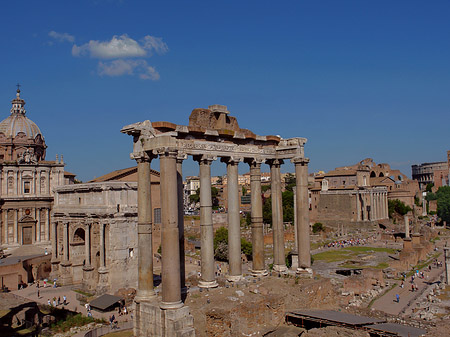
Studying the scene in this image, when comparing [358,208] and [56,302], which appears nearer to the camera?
[56,302]

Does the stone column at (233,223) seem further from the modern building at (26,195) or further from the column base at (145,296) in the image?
the modern building at (26,195)

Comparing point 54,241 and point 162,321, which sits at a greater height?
point 54,241

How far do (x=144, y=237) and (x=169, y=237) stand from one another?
1.61 meters

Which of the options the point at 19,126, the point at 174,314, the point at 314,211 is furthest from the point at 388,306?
the point at 314,211

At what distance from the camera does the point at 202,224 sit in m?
15.2

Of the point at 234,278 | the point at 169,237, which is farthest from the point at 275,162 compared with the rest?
the point at 169,237

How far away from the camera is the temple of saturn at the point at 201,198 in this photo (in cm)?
1261

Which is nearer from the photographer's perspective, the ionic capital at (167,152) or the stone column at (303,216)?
the ionic capital at (167,152)

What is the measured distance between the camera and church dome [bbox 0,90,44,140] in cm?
4925

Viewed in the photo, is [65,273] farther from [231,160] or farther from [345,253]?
[345,253]

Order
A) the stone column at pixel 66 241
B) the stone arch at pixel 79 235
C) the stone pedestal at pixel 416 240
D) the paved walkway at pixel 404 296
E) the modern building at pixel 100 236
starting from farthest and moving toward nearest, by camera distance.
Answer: the stone pedestal at pixel 416 240
the stone arch at pixel 79 235
the stone column at pixel 66 241
the modern building at pixel 100 236
the paved walkway at pixel 404 296

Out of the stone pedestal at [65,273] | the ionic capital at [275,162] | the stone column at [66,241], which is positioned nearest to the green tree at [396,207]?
the stone pedestal at [65,273]

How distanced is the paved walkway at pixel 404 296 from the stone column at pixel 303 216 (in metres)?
11.4

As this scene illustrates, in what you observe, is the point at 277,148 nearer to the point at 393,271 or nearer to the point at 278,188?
the point at 278,188
